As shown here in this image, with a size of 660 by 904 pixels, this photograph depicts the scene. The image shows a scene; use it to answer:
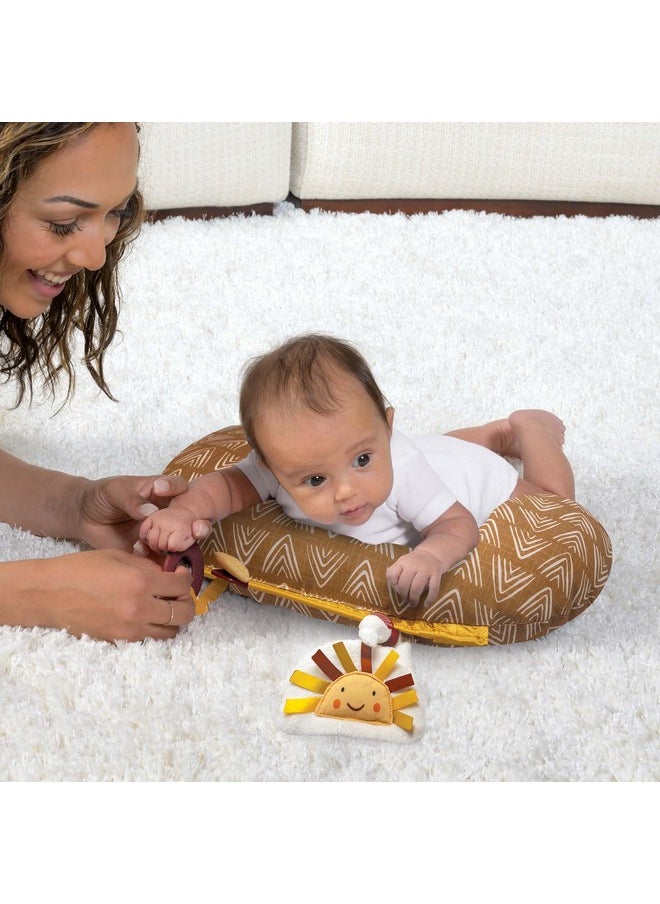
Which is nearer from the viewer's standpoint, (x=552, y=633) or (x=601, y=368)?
(x=552, y=633)

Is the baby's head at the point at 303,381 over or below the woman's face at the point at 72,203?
below

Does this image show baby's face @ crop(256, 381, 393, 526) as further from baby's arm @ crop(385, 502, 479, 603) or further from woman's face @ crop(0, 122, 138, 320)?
woman's face @ crop(0, 122, 138, 320)

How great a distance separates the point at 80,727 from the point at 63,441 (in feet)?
2.40

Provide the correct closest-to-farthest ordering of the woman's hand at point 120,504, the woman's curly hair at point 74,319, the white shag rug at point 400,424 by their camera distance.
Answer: the white shag rug at point 400,424 → the woman's hand at point 120,504 → the woman's curly hair at point 74,319

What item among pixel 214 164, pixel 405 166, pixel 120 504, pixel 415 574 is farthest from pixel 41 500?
pixel 405 166

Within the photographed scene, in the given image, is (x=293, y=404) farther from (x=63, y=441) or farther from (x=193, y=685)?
(x=63, y=441)

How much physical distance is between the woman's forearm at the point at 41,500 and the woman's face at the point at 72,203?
33cm

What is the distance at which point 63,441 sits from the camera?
67.0 inches

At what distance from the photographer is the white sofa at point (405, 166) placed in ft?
8.07

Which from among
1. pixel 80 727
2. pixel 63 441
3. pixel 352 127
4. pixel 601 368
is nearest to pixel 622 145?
pixel 352 127

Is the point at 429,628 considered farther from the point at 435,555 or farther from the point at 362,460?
the point at 362,460

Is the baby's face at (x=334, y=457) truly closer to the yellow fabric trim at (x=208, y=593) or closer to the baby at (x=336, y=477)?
the baby at (x=336, y=477)

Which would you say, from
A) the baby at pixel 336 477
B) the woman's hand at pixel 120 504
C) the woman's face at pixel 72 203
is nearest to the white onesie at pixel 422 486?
the baby at pixel 336 477

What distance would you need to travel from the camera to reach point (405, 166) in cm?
256
